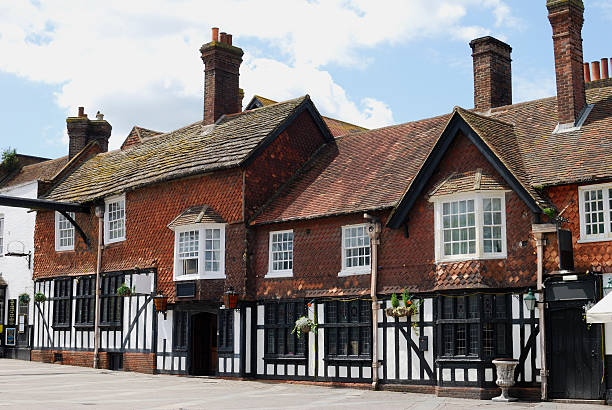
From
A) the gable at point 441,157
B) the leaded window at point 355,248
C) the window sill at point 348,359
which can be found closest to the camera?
the gable at point 441,157

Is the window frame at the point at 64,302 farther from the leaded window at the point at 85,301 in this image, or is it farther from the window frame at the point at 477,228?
the window frame at the point at 477,228

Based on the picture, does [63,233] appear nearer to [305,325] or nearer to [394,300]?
[305,325]

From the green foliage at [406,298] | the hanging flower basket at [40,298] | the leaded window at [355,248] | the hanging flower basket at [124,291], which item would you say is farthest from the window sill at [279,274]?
the hanging flower basket at [40,298]

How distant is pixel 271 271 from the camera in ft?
71.7

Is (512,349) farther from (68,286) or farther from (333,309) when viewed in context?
(68,286)

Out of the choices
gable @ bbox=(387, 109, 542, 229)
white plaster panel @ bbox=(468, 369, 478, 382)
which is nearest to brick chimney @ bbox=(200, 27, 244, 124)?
gable @ bbox=(387, 109, 542, 229)

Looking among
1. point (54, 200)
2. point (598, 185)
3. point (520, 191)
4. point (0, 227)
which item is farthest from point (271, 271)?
point (0, 227)

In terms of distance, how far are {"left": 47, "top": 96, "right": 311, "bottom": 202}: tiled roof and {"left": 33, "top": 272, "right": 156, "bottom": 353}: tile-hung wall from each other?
317cm

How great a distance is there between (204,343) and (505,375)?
10424 millimetres

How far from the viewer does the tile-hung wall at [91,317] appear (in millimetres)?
24500

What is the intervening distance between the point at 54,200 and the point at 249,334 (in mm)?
11247

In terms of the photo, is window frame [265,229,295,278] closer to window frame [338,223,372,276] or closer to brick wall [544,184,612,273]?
window frame [338,223,372,276]

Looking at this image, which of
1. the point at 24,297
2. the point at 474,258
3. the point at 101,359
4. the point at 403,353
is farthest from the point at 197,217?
the point at 24,297

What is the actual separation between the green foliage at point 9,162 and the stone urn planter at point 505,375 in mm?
27337
